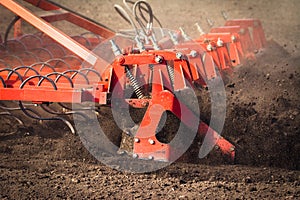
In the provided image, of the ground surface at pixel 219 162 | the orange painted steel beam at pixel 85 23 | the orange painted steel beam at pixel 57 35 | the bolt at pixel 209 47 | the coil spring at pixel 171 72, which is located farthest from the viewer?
the orange painted steel beam at pixel 85 23

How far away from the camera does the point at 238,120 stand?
5914mm

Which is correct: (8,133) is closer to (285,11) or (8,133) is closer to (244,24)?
(244,24)

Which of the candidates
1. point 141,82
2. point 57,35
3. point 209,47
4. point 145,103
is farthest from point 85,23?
point 145,103

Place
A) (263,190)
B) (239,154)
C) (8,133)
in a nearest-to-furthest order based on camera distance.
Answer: (263,190)
(239,154)
(8,133)

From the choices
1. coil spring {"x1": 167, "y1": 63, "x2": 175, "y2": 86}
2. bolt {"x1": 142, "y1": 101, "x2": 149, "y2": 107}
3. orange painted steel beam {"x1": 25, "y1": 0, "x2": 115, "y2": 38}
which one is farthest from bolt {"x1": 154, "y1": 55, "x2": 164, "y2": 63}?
orange painted steel beam {"x1": 25, "y1": 0, "x2": 115, "y2": 38}

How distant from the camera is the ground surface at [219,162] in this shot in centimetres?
428

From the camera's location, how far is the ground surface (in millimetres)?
4277

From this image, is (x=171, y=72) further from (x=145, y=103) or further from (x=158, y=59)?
(x=145, y=103)

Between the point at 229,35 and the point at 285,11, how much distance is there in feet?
17.3

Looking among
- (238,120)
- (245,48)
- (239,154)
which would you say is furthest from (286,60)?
(239,154)

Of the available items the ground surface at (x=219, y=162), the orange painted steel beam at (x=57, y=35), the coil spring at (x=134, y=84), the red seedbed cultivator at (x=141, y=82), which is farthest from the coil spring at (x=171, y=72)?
the ground surface at (x=219, y=162)

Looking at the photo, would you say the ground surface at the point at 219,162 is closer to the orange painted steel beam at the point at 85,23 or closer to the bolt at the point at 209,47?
the bolt at the point at 209,47

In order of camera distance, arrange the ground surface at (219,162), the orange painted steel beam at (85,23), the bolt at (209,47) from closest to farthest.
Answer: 1. the ground surface at (219,162)
2. the bolt at (209,47)
3. the orange painted steel beam at (85,23)

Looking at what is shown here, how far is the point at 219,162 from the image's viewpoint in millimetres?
5121
